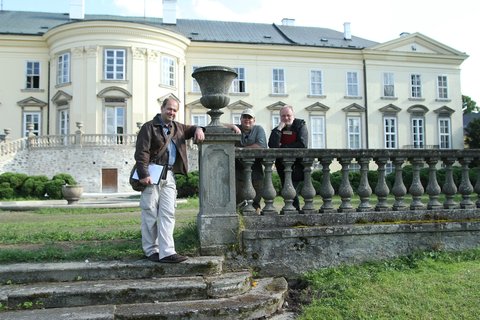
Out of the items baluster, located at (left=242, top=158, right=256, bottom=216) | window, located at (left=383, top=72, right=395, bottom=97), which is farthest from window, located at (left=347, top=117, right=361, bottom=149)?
baluster, located at (left=242, top=158, right=256, bottom=216)

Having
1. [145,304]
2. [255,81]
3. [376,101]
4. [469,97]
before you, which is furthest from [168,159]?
[469,97]

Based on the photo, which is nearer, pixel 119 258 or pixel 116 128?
pixel 119 258

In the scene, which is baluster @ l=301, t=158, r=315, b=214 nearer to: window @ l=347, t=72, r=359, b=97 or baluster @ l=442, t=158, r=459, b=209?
baluster @ l=442, t=158, r=459, b=209

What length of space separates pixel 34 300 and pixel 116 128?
84.3 feet

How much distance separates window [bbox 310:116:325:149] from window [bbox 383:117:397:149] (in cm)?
526

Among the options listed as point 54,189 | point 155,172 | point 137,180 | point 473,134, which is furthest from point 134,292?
point 473,134

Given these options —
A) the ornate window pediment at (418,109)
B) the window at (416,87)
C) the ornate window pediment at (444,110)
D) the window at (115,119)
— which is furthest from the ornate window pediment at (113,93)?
the ornate window pediment at (444,110)

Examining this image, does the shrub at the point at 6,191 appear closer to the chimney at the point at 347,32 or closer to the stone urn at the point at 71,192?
the stone urn at the point at 71,192

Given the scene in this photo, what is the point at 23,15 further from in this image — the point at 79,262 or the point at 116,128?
the point at 79,262

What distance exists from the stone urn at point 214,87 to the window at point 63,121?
2638 centimetres

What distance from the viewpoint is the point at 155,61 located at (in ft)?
96.3

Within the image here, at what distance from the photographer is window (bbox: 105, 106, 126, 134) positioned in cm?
2870

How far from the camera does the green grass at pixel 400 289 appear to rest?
424 cm

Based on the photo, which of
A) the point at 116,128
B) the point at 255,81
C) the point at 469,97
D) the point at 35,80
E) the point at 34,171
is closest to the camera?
the point at 34,171
